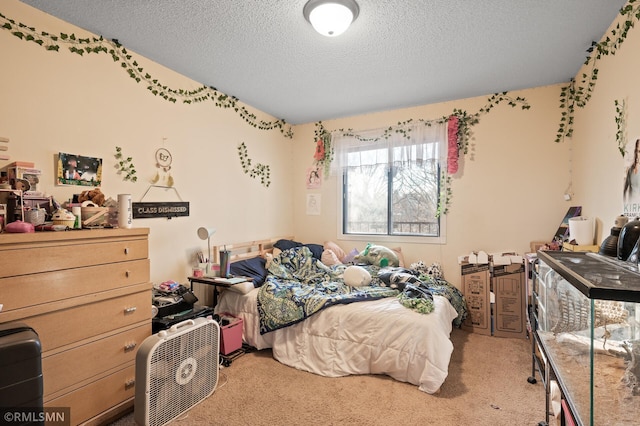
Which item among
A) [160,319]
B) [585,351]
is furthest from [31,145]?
[585,351]

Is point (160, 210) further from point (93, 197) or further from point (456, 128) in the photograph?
point (456, 128)

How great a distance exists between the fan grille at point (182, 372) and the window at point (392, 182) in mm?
2624

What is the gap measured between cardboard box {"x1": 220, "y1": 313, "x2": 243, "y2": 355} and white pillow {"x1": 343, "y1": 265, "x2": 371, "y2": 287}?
1.12m

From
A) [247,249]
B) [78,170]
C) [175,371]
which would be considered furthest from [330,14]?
[247,249]

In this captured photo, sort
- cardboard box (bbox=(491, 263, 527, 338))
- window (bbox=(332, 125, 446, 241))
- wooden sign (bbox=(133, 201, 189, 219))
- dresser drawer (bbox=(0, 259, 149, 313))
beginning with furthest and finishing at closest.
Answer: window (bbox=(332, 125, 446, 241)) < cardboard box (bbox=(491, 263, 527, 338)) < wooden sign (bbox=(133, 201, 189, 219)) < dresser drawer (bbox=(0, 259, 149, 313))

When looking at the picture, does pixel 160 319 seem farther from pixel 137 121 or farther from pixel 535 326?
pixel 535 326

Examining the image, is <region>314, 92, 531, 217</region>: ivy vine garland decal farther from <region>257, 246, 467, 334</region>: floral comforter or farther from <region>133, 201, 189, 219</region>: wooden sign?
<region>133, 201, 189, 219</region>: wooden sign

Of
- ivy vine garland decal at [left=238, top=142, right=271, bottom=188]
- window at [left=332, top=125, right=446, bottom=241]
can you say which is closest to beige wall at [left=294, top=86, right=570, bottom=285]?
window at [left=332, top=125, right=446, bottom=241]

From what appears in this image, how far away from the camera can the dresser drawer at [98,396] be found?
1735 mm

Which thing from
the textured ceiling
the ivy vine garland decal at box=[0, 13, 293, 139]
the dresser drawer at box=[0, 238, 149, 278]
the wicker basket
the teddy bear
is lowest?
the dresser drawer at box=[0, 238, 149, 278]

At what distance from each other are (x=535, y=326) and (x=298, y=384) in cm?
176

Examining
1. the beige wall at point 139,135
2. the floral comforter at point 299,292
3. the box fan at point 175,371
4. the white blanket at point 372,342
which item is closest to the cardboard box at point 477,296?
the white blanket at point 372,342

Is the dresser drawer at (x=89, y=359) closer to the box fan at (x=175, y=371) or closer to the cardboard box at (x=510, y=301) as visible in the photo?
the box fan at (x=175, y=371)

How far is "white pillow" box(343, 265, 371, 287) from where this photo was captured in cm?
309
